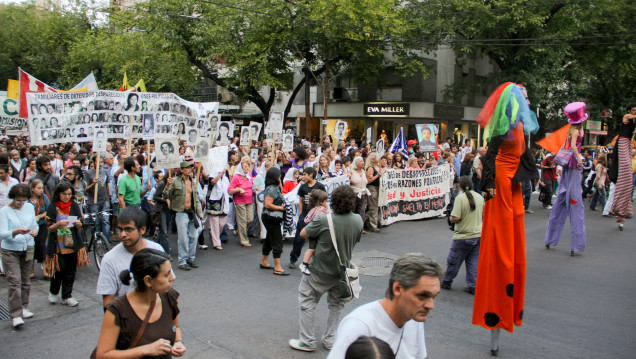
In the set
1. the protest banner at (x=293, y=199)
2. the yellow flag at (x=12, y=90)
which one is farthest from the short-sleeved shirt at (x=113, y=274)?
the yellow flag at (x=12, y=90)

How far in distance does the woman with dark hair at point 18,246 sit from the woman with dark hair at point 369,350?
534cm

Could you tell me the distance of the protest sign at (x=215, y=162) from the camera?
1012cm

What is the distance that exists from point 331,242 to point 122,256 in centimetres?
221

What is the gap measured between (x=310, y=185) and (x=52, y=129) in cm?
552

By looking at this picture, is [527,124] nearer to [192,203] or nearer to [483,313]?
[483,313]

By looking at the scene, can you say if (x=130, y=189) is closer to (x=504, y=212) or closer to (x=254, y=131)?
(x=254, y=131)

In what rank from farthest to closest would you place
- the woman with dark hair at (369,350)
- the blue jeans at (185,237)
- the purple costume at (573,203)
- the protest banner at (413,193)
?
the protest banner at (413,193)
the purple costume at (573,203)
the blue jeans at (185,237)
the woman with dark hair at (369,350)

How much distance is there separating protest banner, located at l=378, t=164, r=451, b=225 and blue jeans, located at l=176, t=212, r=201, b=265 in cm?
517

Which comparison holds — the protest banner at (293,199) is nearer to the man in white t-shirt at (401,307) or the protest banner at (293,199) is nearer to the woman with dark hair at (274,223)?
the woman with dark hair at (274,223)

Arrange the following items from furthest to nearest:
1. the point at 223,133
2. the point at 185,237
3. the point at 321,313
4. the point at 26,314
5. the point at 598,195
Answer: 1. the point at 598,195
2. the point at 223,133
3. the point at 185,237
4. the point at 321,313
5. the point at 26,314

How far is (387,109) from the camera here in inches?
1324

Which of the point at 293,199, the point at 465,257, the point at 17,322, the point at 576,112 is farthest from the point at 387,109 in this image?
the point at 17,322

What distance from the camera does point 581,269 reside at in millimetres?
9008

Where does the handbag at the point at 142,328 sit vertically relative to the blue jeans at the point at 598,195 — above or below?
above
